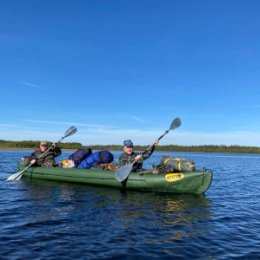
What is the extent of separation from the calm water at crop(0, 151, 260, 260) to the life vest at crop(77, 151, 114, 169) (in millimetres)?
1406

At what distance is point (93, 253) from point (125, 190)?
6.55 metres

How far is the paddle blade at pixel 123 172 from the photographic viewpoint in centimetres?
1185

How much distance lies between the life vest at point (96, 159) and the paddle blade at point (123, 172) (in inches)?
59.8

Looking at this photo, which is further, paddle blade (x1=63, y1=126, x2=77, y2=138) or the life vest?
paddle blade (x1=63, y1=126, x2=77, y2=138)

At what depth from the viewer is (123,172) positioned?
11945 millimetres

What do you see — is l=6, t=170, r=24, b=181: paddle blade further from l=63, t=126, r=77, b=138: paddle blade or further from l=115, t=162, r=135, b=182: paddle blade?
l=115, t=162, r=135, b=182: paddle blade

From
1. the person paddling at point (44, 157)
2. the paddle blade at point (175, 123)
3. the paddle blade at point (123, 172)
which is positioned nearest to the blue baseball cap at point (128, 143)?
the paddle blade at point (123, 172)

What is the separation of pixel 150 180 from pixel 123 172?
2.93 ft

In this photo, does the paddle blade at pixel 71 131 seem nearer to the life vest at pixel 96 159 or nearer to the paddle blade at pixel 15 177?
the paddle blade at pixel 15 177

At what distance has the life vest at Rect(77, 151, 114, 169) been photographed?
13445 millimetres

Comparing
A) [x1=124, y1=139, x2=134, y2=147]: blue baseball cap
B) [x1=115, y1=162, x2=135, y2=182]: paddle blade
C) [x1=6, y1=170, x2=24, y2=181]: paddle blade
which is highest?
[x1=124, y1=139, x2=134, y2=147]: blue baseball cap

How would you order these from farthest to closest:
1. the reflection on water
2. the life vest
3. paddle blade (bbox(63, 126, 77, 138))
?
paddle blade (bbox(63, 126, 77, 138))
the life vest
the reflection on water

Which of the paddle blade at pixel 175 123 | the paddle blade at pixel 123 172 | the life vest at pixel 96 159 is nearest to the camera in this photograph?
the paddle blade at pixel 123 172

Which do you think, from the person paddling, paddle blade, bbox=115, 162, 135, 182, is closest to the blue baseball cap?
paddle blade, bbox=115, 162, 135, 182
